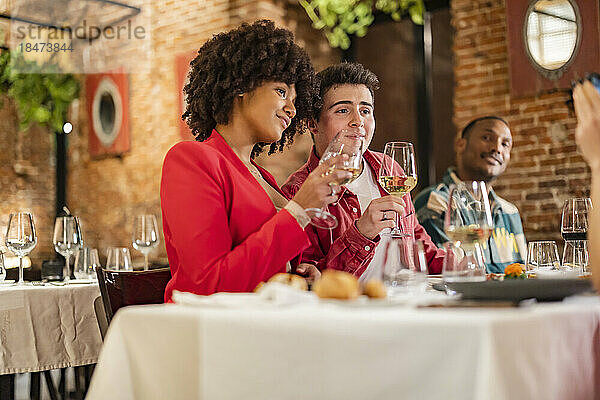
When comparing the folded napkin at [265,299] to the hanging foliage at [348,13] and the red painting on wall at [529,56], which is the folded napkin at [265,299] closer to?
the red painting on wall at [529,56]

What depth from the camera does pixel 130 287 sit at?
7.25 feet

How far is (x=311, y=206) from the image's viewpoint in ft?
5.25

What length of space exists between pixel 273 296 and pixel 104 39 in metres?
6.11

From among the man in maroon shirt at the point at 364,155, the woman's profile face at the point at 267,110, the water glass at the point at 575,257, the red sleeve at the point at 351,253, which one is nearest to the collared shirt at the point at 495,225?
the man in maroon shirt at the point at 364,155

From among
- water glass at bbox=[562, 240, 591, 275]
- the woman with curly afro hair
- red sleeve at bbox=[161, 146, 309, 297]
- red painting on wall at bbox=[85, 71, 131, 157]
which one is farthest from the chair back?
red painting on wall at bbox=[85, 71, 131, 157]

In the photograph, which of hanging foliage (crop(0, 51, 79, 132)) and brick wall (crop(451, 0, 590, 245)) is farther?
hanging foliage (crop(0, 51, 79, 132))

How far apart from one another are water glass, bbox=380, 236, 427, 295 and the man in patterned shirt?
1959 mm

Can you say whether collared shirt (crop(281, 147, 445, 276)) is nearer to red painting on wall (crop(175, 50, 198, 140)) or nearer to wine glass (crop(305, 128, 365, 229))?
wine glass (crop(305, 128, 365, 229))

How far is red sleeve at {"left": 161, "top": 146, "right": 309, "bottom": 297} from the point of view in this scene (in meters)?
1.60

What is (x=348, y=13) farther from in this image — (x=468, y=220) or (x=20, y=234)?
(x=468, y=220)

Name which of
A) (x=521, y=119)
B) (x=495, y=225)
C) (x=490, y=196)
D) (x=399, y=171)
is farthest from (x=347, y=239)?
(x=521, y=119)

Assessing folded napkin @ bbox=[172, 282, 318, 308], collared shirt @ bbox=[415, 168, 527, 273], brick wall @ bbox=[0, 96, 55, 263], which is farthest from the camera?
brick wall @ bbox=[0, 96, 55, 263]

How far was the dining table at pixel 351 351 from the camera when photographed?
965 mm

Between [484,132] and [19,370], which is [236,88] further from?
[484,132]
